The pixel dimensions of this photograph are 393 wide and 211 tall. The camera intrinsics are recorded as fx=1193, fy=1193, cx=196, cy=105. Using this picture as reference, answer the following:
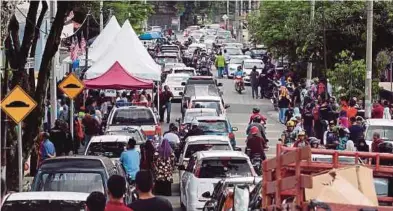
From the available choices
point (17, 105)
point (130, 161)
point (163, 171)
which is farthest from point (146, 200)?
point (163, 171)

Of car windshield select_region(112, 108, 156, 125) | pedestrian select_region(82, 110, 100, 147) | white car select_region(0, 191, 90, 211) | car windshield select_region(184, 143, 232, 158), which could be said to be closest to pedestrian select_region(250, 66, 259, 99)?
car windshield select_region(112, 108, 156, 125)

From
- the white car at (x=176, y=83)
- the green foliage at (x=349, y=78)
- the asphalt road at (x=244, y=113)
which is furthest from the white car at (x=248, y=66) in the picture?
the green foliage at (x=349, y=78)

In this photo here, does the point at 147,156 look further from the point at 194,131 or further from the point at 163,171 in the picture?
the point at 194,131

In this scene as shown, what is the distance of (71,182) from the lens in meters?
17.9

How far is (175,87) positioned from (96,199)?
40.4m

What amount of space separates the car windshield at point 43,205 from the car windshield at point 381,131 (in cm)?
1466

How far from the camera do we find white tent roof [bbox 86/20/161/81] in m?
35.9

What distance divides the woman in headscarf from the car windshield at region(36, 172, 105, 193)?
7.14 meters

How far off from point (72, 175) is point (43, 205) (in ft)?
11.9

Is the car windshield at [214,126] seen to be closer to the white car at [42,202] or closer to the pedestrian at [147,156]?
the pedestrian at [147,156]

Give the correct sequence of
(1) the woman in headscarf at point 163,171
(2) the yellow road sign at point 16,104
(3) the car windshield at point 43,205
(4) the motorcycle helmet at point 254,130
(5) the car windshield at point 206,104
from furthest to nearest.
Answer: (5) the car windshield at point 206,104 < (4) the motorcycle helmet at point 254,130 < (1) the woman in headscarf at point 163,171 < (2) the yellow road sign at point 16,104 < (3) the car windshield at point 43,205

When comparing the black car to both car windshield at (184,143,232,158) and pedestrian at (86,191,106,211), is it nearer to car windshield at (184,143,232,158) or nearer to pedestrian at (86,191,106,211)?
pedestrian at (86,191,106,211)

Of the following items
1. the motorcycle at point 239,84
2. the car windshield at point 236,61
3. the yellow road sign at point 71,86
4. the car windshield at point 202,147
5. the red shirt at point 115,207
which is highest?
Result: the red shirt at point 115,207

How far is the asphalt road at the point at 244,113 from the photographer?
38.3 metres
